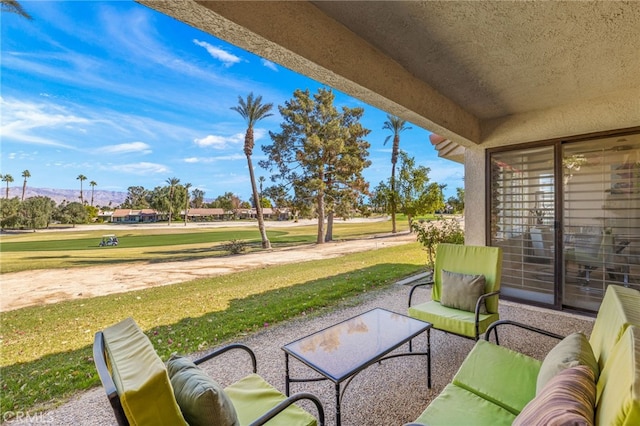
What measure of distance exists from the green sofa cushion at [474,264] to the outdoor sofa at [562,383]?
113 centimetres

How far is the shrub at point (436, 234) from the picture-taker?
252 inches

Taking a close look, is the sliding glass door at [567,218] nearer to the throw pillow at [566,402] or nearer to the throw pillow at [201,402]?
the throw pillow at [566,402]

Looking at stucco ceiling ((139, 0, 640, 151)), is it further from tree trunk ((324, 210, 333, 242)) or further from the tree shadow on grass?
tree trunk ((324, 210, 333, 242))

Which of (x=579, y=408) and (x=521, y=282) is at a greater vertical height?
(x=579, y=408)

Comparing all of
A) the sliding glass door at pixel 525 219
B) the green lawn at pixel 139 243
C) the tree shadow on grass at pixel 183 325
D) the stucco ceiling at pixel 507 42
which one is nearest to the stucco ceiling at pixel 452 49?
the stucco ceiling at pixel 507 42

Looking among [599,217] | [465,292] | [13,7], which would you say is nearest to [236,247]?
[13,7]

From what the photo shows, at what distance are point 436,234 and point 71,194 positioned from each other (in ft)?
41.6

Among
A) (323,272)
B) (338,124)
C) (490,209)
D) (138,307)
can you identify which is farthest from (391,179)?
(138,307)

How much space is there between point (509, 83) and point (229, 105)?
47.9 ft

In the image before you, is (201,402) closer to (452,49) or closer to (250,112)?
(452,49)

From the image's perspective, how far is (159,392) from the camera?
0.94 meters

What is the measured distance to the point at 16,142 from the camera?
6.95 m

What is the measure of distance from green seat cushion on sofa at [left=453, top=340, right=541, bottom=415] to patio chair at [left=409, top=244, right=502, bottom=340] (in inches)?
26.3

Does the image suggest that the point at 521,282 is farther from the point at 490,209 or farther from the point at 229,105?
the point at 229,105
